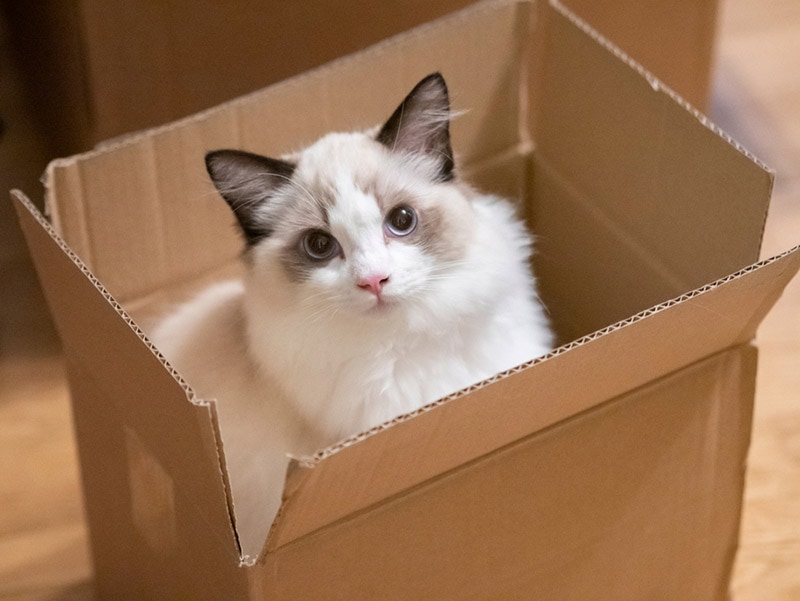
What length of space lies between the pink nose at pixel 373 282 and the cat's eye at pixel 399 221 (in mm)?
74

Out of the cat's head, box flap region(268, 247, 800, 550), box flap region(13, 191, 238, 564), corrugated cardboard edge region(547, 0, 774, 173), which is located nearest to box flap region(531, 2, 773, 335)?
corrugated cardboard edge region(547, 0, 774, 173)

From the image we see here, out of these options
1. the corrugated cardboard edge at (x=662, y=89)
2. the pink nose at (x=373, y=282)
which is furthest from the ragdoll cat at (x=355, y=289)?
the corrugated cardboard edge at (x=662, y=89)

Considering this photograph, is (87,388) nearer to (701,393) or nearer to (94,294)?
(94,294)

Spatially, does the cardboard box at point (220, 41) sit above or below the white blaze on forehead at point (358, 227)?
below

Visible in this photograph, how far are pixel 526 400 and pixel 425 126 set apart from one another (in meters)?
0.37

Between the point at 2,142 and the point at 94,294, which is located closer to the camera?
the point at 94,294

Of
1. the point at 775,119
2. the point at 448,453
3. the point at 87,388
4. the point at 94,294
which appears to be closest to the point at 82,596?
the point at 87,388

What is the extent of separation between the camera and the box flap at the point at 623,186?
1140 mm

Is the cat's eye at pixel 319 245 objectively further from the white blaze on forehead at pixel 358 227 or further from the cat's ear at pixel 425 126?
the cat's ear at pixel 425 126

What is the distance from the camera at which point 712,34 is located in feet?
6.02

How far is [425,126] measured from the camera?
1.12 metres

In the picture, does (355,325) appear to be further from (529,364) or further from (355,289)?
(529,364)

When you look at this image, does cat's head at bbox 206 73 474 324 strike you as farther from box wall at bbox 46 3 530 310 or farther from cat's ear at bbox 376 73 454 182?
box wall at bbox 46 3 530 310

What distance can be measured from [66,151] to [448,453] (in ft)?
4.66
